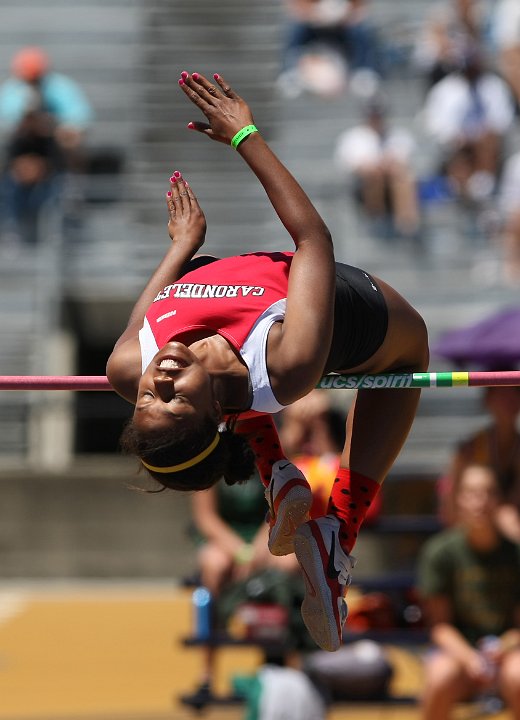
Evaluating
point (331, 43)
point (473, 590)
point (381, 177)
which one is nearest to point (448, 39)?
point (331, 43)

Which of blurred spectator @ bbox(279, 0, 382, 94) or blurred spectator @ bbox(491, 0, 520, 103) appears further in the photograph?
blurred spectator @ bbox(279, 0, 382, 94)

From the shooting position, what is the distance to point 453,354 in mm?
8164

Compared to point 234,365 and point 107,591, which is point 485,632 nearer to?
point 234,365

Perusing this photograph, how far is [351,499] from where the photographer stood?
4.67m

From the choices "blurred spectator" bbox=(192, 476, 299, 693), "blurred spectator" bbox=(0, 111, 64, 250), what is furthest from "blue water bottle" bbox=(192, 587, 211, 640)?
"blurred spectator" bbox=(0, 111, 64, 250)

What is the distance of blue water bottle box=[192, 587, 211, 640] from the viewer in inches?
282

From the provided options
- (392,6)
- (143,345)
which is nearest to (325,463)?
(143,345)

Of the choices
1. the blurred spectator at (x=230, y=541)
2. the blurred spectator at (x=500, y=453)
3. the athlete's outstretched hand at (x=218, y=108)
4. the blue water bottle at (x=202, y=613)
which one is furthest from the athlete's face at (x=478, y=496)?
the athlete's outstretched hand at (x=218, y=108)

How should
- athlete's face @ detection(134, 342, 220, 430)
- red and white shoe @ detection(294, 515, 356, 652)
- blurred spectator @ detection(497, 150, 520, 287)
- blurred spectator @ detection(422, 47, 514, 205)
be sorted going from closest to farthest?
athlete's face @ detection(134, 342, 220, 430), red and white shoe @ detection(294, 515, 356, 652), blurred spectator @ detection(497, 150, 520, 287), blurred spectator @ detection(422, 47, 514, 205)

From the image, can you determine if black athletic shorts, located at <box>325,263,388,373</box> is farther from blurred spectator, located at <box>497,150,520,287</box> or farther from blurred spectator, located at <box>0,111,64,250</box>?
blurred spectator, located at <box>0,111,64,250</box>

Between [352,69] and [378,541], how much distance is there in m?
4.95

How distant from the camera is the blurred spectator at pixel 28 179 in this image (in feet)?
42.1

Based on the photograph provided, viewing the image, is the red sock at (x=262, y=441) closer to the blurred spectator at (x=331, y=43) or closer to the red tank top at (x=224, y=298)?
the red tank top at (x=224, y=298)

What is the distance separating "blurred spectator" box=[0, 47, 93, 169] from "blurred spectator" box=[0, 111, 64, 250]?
0.41 ft
